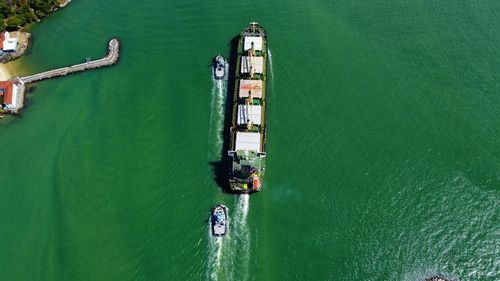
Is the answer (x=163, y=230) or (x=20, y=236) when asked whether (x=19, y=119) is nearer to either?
(x=20, y=236)

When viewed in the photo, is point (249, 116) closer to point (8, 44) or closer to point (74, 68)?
point (74, 68)

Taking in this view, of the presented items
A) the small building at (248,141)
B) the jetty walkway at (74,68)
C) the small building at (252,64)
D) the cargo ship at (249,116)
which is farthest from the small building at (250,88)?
the jetty walkway at (74,68)

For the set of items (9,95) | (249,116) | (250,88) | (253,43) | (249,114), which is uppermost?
(253,43)

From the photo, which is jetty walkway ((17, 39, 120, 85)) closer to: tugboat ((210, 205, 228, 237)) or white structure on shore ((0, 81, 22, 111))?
white structure on shore ((0, 81, 22, 111))

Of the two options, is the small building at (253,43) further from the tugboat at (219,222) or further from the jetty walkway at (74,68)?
the tugboat at (219,222)

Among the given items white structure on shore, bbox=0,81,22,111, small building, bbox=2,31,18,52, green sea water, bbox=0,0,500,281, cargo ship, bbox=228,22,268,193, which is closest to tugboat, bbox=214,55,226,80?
green sea water, bbox=0,0,500,281

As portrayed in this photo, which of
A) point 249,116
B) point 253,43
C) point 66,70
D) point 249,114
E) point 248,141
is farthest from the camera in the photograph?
point 66,70

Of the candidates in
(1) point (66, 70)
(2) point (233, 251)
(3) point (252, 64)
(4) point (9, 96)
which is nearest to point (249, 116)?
(3) point (252, 64)
